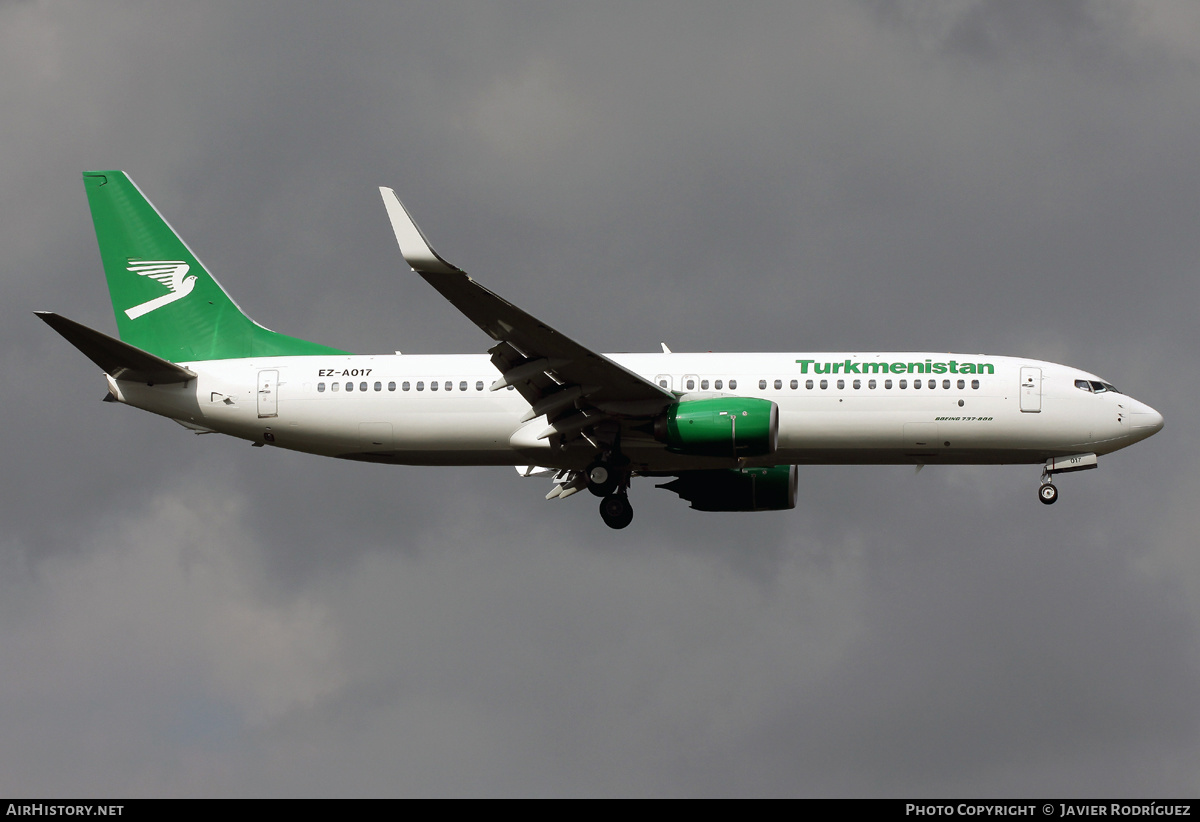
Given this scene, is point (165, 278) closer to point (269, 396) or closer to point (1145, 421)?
point (269, 396)

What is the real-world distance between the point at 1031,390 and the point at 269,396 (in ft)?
74.4

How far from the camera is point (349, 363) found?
50688 millimetres

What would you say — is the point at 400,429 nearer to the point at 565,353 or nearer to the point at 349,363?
the point at 349,363

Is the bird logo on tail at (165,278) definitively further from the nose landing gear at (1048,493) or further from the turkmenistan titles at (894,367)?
the nose landing gear at (1048,493)

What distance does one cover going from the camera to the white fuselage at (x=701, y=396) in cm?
4769

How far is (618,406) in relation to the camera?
155ft

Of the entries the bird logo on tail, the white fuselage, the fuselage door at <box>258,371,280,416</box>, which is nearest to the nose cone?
the white fuselage

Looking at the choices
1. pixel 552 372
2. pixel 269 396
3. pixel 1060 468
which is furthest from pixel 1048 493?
pixel 269 396

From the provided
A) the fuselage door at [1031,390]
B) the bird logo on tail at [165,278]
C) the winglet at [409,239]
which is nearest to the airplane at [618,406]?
the fuselage door at [1031,390]

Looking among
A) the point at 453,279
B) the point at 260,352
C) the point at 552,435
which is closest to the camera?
the point at 453,279

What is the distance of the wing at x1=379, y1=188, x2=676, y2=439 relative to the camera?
1679 inches

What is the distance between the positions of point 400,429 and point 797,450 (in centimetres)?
1177

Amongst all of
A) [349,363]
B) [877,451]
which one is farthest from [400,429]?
[877,451]

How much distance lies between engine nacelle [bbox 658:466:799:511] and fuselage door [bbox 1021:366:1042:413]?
810cm
